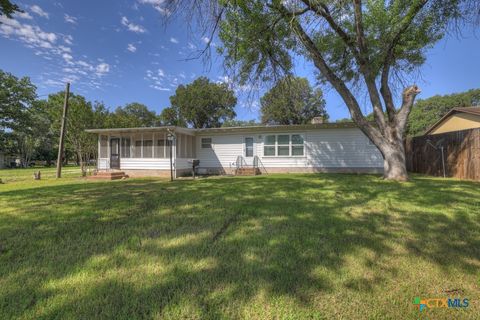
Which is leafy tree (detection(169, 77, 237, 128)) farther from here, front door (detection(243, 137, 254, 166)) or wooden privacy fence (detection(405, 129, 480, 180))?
wooden privacy fence (detection(405, 129, 480, 180))

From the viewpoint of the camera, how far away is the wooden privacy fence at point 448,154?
355 inches

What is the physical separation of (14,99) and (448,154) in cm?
4443

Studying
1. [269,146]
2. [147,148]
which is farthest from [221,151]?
[147,148]

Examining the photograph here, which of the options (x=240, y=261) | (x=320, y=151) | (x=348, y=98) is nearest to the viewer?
(x=240, y=261)

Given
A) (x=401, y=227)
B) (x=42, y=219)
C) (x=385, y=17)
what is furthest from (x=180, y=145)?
(x=401, y=227)

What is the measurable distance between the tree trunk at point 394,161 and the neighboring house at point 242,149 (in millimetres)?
3733

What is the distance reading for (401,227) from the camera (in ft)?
11.3

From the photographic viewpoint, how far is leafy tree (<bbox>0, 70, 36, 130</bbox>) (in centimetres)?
2997

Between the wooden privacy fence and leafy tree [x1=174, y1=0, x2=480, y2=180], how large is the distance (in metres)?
2.79

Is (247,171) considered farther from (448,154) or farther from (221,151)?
(448,154)

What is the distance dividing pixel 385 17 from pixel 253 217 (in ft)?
31.0

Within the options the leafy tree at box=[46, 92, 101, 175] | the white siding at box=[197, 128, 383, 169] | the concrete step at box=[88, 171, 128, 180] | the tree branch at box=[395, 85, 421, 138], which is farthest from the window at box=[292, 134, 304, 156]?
the leafy tree at box=[46, 92, 101, 175]

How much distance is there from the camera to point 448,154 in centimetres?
1040

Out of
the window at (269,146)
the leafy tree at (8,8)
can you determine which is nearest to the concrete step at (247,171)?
the window at (269,146)
